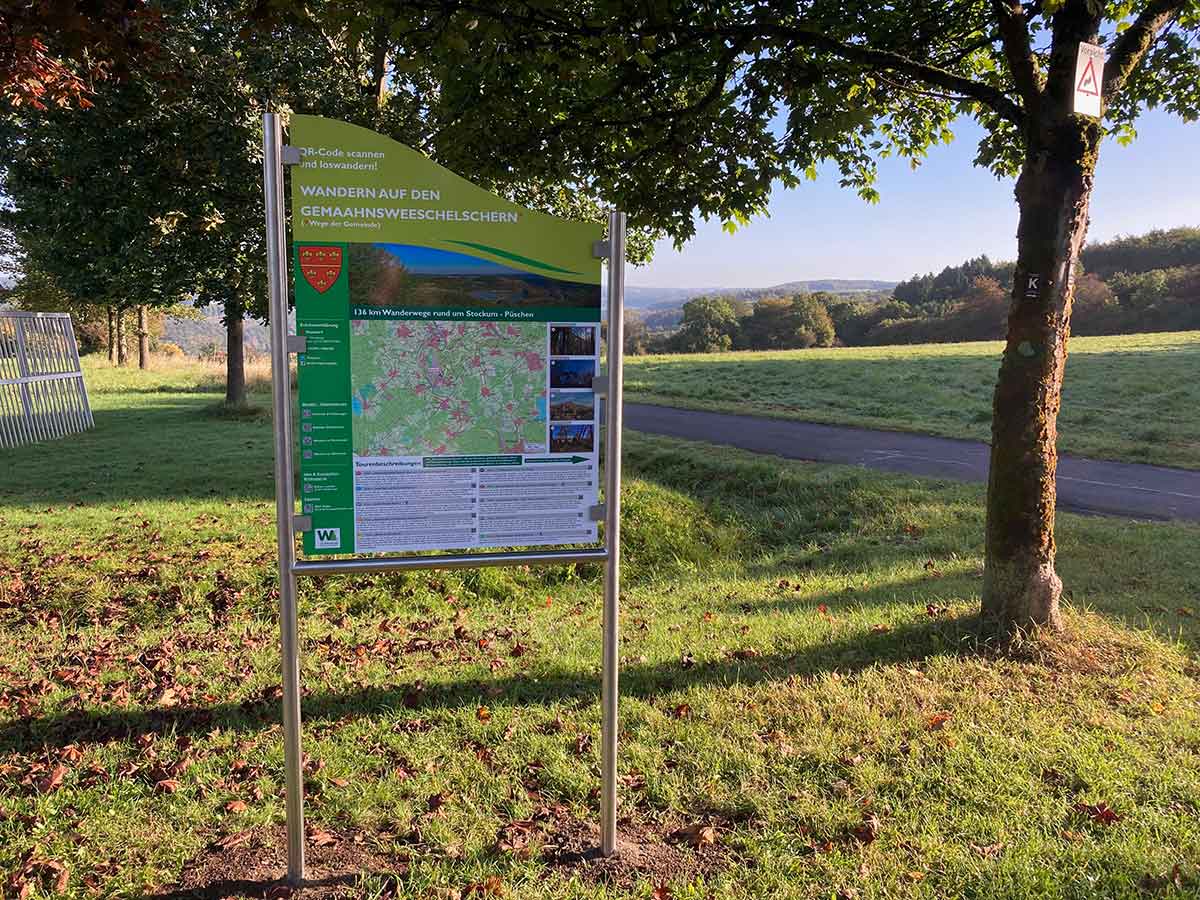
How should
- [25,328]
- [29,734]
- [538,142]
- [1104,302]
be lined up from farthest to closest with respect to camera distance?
[1104,302] → [25,328] → [538,142] → [29,734]

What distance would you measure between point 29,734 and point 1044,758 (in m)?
5.04

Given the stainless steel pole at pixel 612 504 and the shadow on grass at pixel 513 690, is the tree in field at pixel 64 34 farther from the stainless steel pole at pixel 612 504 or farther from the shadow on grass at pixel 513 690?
the shadow on grass at pixel 513 690

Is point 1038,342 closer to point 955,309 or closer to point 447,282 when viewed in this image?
point 447,282

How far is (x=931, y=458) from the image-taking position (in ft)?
43.5

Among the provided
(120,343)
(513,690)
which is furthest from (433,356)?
(120,343)

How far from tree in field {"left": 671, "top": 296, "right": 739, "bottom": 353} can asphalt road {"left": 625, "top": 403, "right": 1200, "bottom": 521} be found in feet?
181

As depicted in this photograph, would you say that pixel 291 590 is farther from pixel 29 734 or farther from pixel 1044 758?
pixel 1044 758

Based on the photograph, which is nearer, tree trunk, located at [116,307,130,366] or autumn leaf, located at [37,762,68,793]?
autumn leaf, located at [37,762,68,793]

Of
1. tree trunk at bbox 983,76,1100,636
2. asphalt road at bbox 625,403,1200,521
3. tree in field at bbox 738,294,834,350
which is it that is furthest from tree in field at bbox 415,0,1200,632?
tree in field at bbox 738,294,834,350

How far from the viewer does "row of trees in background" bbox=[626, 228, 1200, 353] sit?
58312 millimetres

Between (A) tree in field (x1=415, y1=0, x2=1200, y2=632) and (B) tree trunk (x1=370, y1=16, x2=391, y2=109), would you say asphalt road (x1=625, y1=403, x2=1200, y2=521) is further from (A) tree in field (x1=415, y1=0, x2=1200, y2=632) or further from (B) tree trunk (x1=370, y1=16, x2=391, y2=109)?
(B) tree trunk (x1=370, y1=16, x2=391, y2=109)

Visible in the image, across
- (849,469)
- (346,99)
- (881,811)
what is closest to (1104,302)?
(849,469)

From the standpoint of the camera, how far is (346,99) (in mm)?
10664

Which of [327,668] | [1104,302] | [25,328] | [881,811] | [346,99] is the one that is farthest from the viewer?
[1104,302]
